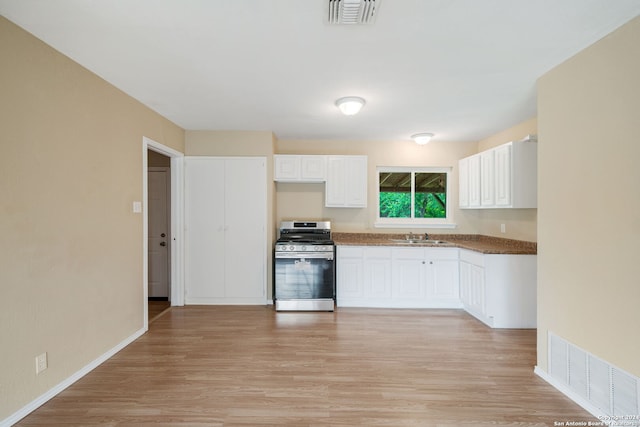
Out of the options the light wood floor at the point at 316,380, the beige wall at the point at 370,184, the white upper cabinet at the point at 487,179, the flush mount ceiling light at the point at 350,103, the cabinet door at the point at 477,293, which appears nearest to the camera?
the light wood floor at the point at 316,380

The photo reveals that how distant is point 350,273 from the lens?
Result: 3.99 m

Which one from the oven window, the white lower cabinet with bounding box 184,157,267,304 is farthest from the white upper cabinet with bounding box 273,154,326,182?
the oven window

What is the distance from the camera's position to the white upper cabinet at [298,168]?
13.8ft

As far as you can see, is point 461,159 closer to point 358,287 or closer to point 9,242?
point 358,287

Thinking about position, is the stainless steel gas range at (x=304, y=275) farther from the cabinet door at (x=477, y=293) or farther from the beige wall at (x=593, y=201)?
the beige wall at (x=593, y=201)

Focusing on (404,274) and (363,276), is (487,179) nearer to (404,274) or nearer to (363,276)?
(404,274)

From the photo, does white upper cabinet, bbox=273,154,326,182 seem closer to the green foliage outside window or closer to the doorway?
the green foliage outside window

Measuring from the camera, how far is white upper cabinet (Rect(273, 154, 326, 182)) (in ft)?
13.8

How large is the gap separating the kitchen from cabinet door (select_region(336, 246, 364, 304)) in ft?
6.79

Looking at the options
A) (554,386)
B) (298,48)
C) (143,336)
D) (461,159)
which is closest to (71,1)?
(298,48)

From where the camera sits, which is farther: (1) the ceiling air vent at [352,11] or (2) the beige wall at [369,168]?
(2) the beige wall at [369,168]

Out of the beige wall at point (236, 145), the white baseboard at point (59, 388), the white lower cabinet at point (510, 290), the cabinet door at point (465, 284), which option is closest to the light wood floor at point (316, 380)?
the white baseboard at point (59, 388)

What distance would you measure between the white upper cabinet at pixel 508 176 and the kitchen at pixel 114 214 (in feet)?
3.40

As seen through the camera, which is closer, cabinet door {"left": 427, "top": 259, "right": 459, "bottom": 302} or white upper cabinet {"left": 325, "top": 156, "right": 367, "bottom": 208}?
cabinet door {"left": 427, "top": 259, "right": 459, "bottom": 302}
